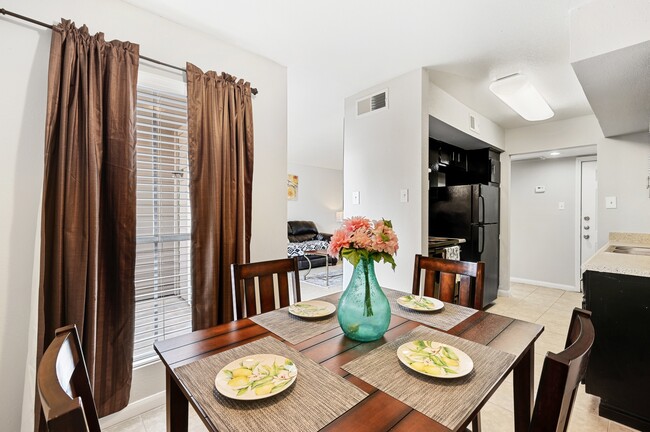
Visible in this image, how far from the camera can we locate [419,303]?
4.49 feet

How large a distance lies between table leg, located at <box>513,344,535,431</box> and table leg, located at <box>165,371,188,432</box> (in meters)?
1.21

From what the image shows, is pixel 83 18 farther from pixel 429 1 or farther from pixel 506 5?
pixel 506 5

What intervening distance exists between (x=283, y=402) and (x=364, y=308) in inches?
16.0

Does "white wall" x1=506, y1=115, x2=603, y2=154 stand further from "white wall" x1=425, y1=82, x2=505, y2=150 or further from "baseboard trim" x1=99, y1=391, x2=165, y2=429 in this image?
"baseboard trim" x1=99, y1=391, x2=165, y2=429

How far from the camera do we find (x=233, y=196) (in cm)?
198

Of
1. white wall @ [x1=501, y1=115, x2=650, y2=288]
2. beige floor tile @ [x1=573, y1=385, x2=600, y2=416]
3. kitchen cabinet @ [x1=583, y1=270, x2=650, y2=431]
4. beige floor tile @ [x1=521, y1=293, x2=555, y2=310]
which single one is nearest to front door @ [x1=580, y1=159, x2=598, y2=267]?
beige floor tile @ [x1=521, y1=293, x2=555, y2=310]

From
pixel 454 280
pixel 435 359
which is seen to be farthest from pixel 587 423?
pixel 435 359

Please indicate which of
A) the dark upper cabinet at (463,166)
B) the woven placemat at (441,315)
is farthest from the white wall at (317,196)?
the woven placemat at (441,315)

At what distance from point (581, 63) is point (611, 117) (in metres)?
1.33

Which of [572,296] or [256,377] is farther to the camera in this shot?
[572,296]

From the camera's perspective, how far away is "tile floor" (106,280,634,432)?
160 centimetres

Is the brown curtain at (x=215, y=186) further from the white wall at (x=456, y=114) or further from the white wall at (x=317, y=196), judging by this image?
the white wall at (x=317, y=196)

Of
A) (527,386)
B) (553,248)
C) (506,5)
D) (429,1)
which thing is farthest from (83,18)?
(553,248)

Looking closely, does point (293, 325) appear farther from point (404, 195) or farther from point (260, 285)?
point (404, 195)
